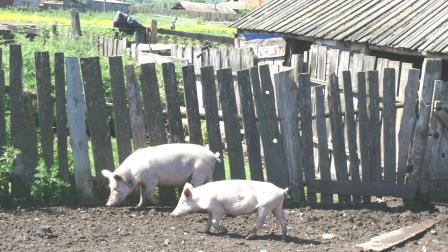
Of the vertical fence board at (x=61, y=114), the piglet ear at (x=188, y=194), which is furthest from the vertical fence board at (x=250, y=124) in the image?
the vertical fence board at (x=61, y=114)

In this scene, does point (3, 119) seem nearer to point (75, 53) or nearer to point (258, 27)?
point (75, 53)

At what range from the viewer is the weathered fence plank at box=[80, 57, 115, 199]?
6582mm

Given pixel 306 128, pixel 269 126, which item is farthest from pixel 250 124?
pixel 306 128

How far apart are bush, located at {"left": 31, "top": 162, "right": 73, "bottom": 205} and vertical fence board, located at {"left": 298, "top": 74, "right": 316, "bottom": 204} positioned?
237cm

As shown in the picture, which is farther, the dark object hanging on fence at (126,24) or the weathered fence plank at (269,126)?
the dark object hanging on fence at (126,24)

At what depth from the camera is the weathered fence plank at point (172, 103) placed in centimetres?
677

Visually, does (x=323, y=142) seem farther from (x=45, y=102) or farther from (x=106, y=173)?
(x=45, y=102)

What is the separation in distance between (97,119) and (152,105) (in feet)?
1.74

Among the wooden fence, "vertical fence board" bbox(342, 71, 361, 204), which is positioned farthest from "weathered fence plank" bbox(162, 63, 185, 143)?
"vertical fence board" bbox(342, 71, 361, 204)

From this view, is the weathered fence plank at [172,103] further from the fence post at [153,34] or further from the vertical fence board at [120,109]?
the fence post at [153,34]

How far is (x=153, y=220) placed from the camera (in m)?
6.21

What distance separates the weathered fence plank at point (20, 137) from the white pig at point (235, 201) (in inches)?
64.3

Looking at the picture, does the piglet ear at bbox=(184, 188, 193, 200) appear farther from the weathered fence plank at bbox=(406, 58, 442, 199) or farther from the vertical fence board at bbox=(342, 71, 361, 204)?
the weathered fence plank at bbox=(406, 58, 442, 199)

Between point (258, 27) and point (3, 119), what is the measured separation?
9.24 meters
